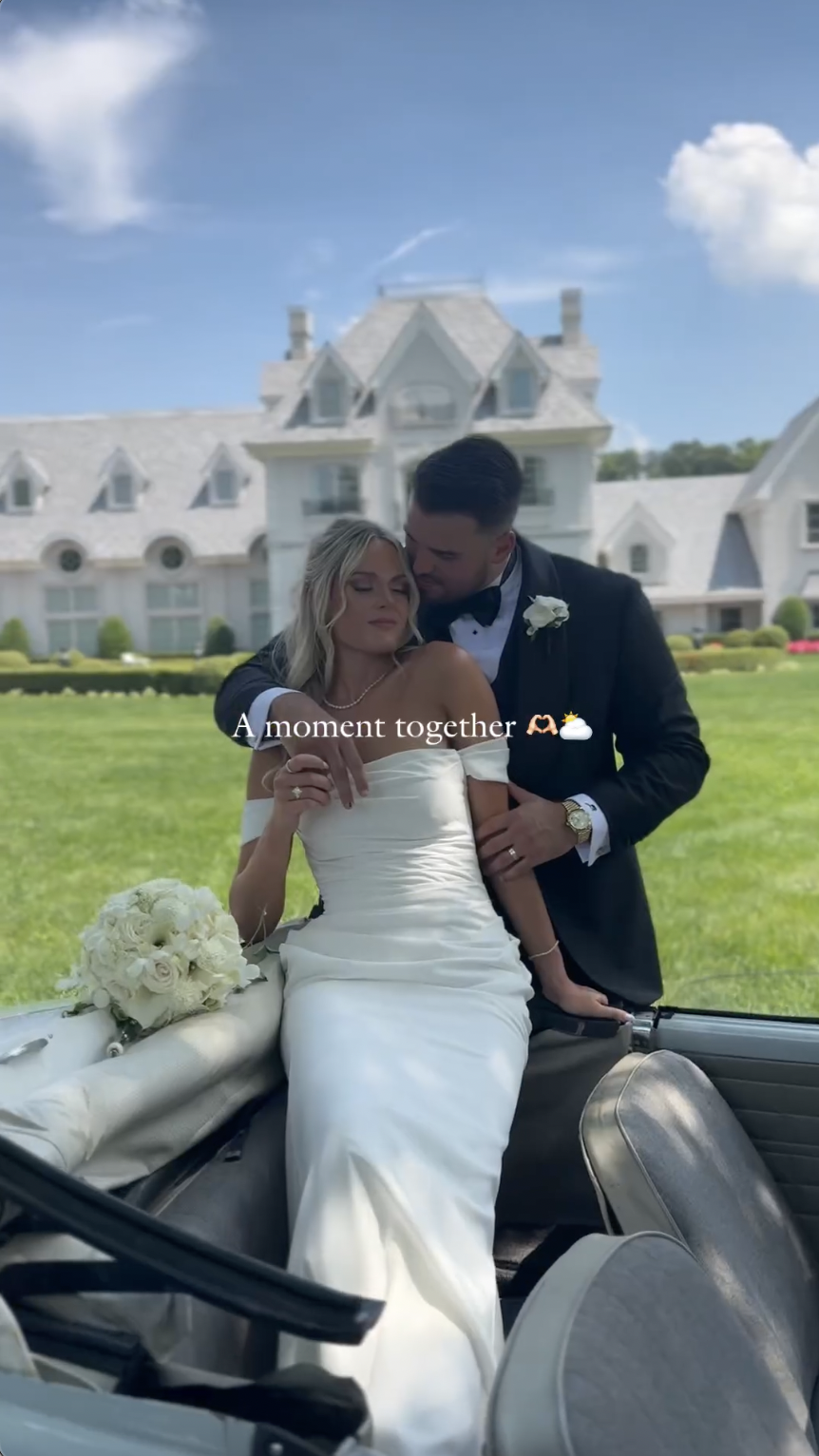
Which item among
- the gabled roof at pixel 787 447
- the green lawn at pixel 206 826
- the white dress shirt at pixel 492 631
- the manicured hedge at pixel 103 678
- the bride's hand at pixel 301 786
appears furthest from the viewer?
the green lawn at pixel 206 826

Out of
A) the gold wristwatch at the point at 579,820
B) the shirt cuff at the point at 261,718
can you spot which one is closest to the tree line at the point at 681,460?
the gold wristwatch at the point at 579,820

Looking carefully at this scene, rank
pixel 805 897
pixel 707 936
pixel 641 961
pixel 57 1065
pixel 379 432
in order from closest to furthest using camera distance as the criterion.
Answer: pixel 57 1065 → pixel 641 961 → pixel 379 432 → pixel 707 936 → pixel 805 897

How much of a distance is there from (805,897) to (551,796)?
3203mm

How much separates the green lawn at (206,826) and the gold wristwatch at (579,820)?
1518 mm

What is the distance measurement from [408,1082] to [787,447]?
209 cm

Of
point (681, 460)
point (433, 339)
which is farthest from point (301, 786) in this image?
point (681, 460)

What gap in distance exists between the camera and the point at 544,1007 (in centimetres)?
184

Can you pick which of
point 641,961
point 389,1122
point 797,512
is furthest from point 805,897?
point 389,1122

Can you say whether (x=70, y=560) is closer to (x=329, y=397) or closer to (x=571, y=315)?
(x=329, y=397)

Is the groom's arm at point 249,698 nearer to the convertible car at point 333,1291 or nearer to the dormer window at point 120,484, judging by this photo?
the convertible car at point 333,1291

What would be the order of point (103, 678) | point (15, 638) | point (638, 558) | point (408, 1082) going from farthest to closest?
point (103, 678), point (15, 638), point (638, 558), point (408, 1082)

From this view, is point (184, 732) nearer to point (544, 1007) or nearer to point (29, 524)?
point (29, 524)

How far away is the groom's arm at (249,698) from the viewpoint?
5.82 feet

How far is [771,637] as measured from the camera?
120 inches
